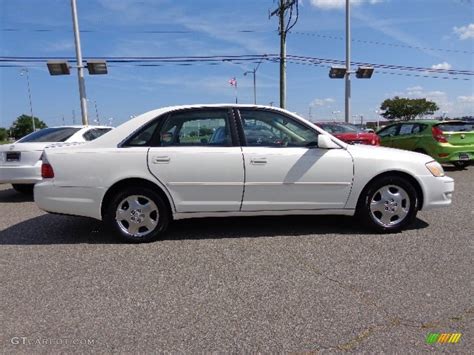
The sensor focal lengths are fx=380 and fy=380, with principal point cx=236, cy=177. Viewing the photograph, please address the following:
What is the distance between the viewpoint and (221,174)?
4348 mm

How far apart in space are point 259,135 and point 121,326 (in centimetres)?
260

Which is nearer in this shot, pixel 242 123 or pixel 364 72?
pixel 242 123

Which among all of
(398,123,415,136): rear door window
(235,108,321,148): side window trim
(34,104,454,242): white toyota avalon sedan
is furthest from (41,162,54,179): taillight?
(398,123,415,136): rear door window

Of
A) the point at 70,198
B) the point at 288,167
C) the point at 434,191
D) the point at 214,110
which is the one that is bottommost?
the point at 434,191

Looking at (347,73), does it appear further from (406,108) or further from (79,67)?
(406,108)

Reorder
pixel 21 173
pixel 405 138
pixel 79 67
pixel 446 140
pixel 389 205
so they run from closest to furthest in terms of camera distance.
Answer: pixel 389 205
pixel 21 173
pixel 446 140
pixel 405 138
pixel 79 67

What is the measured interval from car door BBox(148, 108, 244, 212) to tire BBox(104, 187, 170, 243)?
0.76 feet

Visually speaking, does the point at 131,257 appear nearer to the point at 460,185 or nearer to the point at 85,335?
the point at 85,335

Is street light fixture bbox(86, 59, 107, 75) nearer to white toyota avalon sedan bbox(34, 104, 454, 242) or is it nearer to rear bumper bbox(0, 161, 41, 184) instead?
rear bumper bbox(0, 161, 41, 184)

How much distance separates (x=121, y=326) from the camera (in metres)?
2.68

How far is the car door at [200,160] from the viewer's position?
4.31m

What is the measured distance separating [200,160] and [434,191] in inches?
113

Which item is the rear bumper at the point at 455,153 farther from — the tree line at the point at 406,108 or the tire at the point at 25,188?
the tree line at the point at 406,108

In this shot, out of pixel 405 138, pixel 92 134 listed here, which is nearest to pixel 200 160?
pixel 92 134
